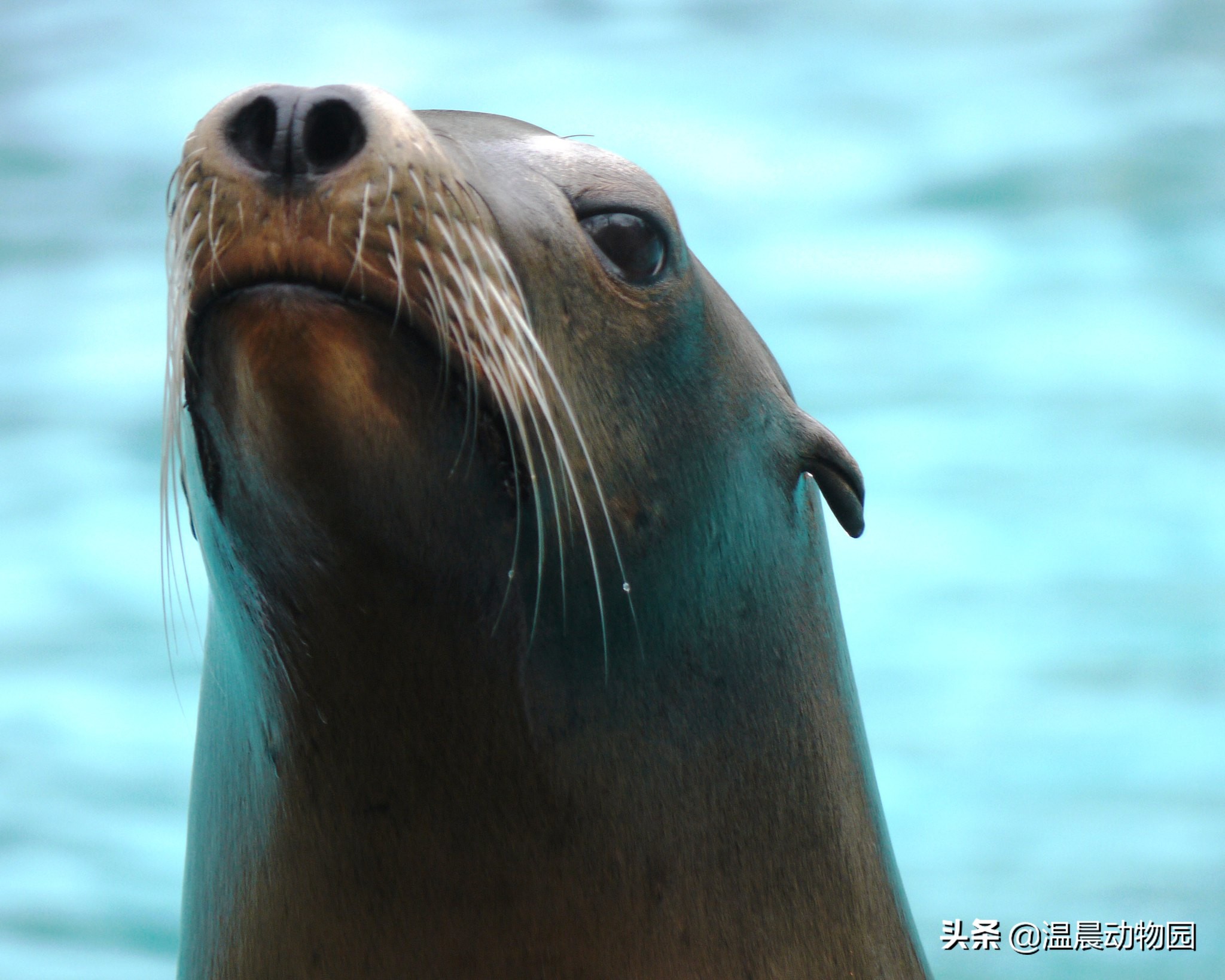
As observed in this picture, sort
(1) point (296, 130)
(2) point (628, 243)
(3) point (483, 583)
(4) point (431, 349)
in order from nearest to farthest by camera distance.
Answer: (1) point (296, 130) < (4) point (431, 349) < (3) point (483, 583) < (2) point (628, 243)

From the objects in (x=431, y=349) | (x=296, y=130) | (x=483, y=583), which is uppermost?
(x=296, y=130)

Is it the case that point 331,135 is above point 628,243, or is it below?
below

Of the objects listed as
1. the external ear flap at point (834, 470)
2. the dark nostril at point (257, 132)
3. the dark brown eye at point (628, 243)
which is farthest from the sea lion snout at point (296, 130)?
the external ear flap at point (834, 470)

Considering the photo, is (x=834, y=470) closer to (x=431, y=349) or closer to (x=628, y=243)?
(x=628, y=243)

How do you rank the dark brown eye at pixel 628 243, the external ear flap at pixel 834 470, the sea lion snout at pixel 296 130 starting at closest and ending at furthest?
the sea lion snout at pixel 296 130, the dark brown eye at pixel 628 243, the external ear flap at pixel 834 470

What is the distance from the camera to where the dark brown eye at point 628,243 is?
2.07 metres

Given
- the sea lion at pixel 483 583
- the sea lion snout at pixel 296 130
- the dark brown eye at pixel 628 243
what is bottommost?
the sea lion at pixel 483 583

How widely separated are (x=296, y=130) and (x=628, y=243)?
0.65 m

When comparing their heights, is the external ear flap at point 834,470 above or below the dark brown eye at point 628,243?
below

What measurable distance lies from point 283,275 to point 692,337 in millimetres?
792

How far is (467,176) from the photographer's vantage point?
73.3 inches

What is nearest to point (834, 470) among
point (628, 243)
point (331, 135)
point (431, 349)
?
point (628, 243)

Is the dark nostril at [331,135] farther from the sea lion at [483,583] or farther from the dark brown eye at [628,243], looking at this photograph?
the dark brown eye at [628,243]

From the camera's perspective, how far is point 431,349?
1.67 meters
